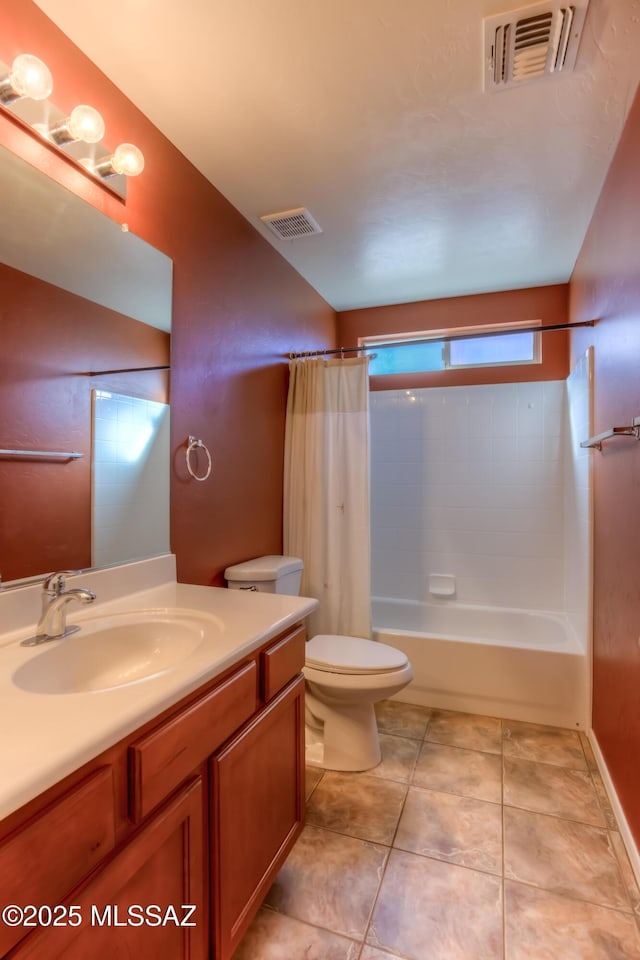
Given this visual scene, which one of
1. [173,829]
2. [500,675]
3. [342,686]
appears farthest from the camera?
[500,675]

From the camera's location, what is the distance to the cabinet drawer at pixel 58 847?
59 centimetres

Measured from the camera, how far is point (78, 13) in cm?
126

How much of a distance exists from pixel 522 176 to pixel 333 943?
270 cm

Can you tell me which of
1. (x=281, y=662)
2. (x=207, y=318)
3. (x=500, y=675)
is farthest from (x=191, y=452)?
(x=500, y=675)

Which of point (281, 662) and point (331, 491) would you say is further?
point (331, 491)

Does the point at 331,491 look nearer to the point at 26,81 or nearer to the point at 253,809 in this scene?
the point at 253,809

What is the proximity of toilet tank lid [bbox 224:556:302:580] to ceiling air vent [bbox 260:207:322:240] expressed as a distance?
5.30 feet

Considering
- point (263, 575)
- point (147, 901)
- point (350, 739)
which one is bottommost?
point (350, 739)

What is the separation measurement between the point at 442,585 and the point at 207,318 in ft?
7.57

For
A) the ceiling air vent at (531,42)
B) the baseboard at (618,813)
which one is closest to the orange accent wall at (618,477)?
the baseboard at (618,813)

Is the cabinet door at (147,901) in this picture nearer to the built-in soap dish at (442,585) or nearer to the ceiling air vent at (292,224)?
the ceiling air vent at (292,224)

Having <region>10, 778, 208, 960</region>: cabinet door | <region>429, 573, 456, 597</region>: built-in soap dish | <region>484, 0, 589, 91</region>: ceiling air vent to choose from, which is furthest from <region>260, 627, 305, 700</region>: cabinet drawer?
<region>429, 573, 456, 597</region>: built-in soap dish

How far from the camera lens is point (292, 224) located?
7.42ft

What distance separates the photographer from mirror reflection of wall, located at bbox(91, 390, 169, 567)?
1.42 m
